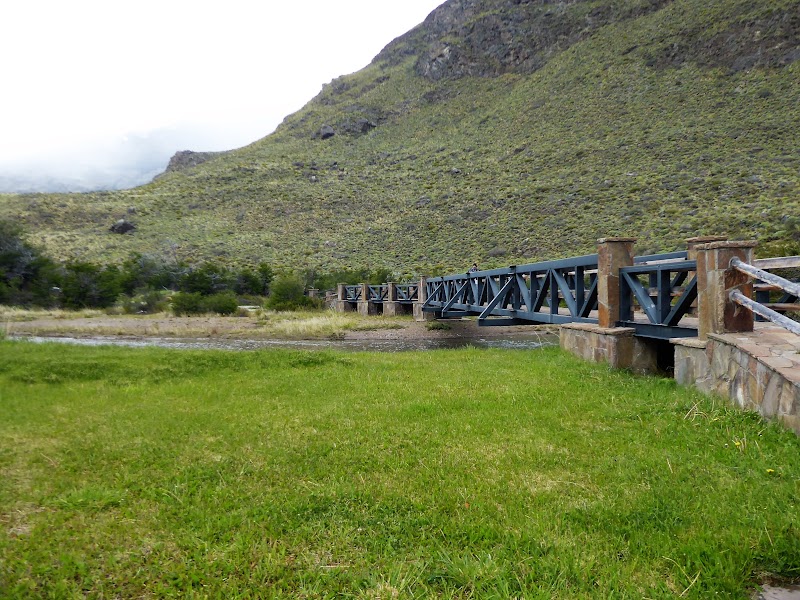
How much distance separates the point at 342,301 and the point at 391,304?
468cm

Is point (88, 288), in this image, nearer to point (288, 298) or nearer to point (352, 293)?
point (288, 298)

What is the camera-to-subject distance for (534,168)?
151 feet

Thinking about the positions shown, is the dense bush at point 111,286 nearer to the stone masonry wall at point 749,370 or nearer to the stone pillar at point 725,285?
the stone masonry wall at point 749,370

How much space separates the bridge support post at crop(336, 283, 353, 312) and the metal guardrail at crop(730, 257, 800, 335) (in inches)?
1010

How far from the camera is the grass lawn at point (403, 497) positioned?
2.54 metres

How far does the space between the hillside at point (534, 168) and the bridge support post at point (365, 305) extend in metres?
7.91

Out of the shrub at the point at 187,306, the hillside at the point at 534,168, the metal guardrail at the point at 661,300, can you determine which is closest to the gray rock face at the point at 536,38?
the hillside at the point at 534,168

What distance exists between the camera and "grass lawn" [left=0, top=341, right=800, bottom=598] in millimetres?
2539

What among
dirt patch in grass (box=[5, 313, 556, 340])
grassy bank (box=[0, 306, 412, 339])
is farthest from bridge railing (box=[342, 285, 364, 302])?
dirt patch in grass (box=[5, 313, 556, 340])

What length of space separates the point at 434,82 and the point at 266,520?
86.4 meters

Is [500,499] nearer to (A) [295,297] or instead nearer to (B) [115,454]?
(B) [115,454]

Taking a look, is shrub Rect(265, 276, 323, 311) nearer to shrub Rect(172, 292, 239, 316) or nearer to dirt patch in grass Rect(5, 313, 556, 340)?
shrub Rect(172, 292, 239, 316)

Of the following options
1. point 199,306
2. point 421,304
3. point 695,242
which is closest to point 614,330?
point 695,242

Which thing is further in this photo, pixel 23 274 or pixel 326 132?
pixel 326 132
